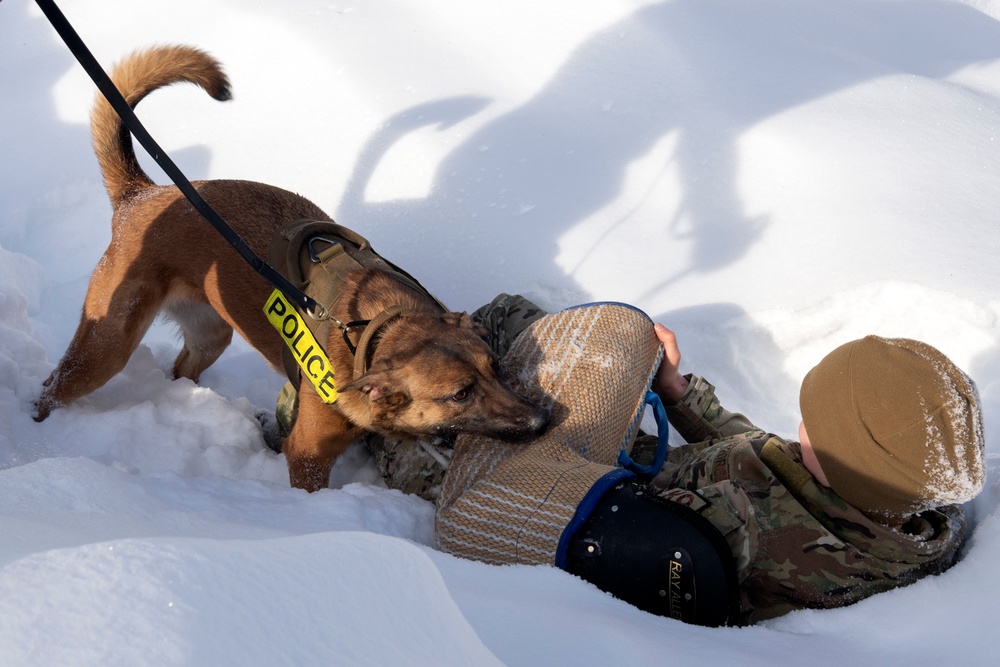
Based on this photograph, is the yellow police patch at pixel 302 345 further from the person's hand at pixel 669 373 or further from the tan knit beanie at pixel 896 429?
the tan knit beanie at pixel 896 429

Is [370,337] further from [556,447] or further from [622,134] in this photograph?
[622,134]

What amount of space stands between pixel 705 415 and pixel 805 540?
3.17 ft

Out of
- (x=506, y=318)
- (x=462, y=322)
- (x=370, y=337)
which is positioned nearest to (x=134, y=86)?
(x=370, y=337)

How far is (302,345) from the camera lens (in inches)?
113

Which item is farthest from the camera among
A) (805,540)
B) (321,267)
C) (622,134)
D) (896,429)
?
(622,134)

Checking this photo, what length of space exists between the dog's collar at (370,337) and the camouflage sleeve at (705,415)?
1.16 meters

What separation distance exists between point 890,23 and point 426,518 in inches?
203

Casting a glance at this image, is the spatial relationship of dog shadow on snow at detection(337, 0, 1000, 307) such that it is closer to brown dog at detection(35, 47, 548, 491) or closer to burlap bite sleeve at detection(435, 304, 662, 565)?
brown dog at detection(35, 47, 548, 491)

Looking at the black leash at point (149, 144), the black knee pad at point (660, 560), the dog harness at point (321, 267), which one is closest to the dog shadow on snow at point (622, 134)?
the dog harness at point (321, 267)

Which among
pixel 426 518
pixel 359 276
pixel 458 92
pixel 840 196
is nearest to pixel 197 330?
pixel 359 276

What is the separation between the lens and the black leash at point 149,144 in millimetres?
2209

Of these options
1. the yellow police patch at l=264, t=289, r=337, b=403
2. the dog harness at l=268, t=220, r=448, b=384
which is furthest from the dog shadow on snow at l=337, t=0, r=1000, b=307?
the yellow police patch at l=264, t=289, r=337, b=403

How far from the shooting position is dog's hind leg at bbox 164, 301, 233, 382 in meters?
3.57

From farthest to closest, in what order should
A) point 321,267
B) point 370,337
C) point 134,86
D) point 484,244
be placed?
point 484,244 < point 134,86 < point 321,267 < point 370,337
